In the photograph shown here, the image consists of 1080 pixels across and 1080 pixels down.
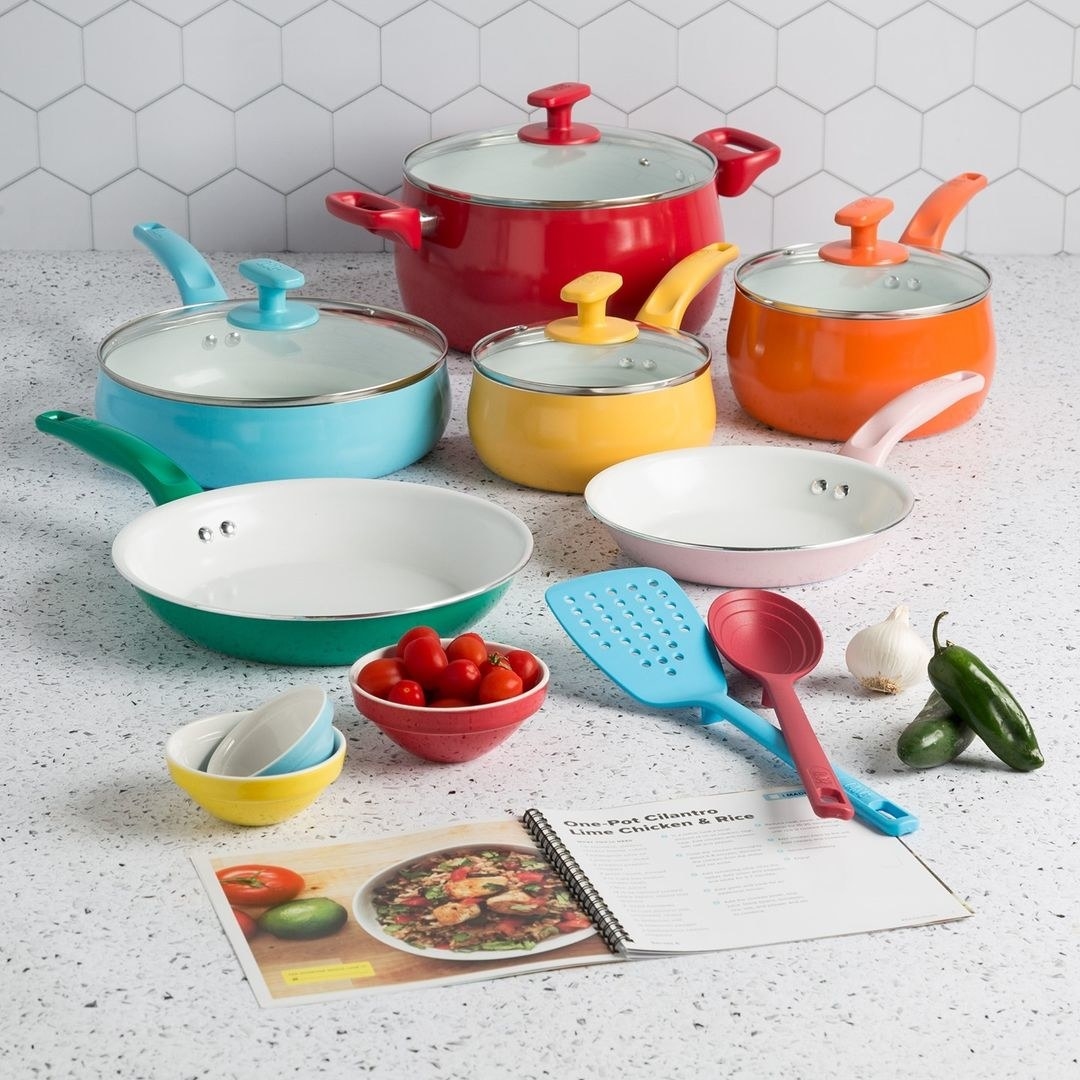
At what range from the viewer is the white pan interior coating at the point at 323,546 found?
1194 mm

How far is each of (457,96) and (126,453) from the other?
0.92 meters

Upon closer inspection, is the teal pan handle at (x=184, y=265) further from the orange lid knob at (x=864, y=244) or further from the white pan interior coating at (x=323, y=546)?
the orange lid knob at (x=864, y=244)

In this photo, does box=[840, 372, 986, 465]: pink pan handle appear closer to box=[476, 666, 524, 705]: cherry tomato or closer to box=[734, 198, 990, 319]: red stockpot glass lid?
box=[734, 198, 990, 319]: red stockpot glass lid

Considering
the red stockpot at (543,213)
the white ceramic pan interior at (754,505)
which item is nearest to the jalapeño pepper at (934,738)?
the white ceramic pan interior at (754,505)

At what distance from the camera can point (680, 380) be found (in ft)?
4.57

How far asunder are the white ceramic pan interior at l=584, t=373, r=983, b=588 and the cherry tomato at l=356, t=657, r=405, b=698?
0.94 ft

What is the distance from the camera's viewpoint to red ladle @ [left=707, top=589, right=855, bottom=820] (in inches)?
40.4

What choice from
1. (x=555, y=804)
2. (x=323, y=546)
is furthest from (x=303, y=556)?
(x=555, y=804)

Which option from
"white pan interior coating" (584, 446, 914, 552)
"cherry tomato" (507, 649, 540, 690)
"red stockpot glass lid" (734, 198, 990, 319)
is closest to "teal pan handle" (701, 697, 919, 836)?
"cherry tomato" (507, 649, 540, 690)

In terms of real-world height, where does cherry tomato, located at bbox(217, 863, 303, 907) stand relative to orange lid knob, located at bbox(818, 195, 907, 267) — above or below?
below

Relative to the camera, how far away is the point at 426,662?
1.00 m

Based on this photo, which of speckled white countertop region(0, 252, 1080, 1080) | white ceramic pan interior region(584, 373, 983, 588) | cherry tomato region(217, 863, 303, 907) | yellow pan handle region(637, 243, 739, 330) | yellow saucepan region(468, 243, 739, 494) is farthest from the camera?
yellow pan handle region(637, 243, 739, 330)

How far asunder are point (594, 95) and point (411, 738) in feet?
4.18

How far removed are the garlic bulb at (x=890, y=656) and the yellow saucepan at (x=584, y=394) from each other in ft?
1.16
